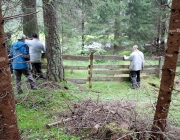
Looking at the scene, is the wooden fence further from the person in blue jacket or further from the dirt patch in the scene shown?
the dirt patch

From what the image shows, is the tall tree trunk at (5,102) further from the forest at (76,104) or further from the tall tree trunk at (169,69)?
the tall tree trunk at (169,69)

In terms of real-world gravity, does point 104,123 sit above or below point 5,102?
below

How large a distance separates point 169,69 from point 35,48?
5397 mm

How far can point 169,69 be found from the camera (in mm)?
2695

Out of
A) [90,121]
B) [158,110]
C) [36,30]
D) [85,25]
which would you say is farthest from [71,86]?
[85,25]

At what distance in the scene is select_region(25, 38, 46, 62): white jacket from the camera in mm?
6914

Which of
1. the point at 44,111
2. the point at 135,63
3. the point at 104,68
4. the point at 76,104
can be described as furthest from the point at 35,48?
the point at 135,63

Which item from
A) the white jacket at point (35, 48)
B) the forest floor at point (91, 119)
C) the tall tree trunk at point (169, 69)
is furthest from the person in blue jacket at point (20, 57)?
the tall tree trunk at point (169, 69)

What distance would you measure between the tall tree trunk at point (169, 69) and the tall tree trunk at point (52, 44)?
421 cm

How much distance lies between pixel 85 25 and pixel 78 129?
13043 millimetres

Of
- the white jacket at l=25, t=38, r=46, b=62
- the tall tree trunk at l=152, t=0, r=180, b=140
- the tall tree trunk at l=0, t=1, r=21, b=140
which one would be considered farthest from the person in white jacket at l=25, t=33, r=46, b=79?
the tall tree trunk at l=152, t=0, r=180, b=140

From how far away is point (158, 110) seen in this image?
115 inches

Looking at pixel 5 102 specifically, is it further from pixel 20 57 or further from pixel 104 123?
pixel 20 57

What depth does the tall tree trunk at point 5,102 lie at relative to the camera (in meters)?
2.10
